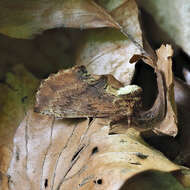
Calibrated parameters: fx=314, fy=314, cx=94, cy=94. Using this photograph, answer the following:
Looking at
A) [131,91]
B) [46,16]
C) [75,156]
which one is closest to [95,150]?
[75,156]

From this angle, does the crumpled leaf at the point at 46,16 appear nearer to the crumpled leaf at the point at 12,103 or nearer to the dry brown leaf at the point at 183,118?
the crumpled leaf at the point at 12,103

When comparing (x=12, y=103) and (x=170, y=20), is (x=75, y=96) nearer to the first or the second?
(x=12, y=103)

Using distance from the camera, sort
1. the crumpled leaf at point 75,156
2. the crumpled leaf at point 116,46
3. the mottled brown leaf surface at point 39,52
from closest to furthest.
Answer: the crumpled leaf at point 75,156 < the crumpled leaf at point 116,46 < the mottled brown leaf surface at point 39,52

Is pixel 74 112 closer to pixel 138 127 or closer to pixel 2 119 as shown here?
pixel 138 127

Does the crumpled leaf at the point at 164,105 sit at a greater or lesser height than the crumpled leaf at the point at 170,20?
lesser

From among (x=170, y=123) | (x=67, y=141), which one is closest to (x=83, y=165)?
(x=67, y=141)

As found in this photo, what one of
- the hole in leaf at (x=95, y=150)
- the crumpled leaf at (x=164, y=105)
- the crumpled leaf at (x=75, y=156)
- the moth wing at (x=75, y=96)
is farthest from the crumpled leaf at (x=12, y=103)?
the crumpled leaf at (x=164, y=105)

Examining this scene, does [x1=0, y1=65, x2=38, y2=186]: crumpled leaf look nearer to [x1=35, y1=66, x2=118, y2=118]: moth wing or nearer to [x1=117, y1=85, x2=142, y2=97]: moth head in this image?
[x1=35, y1=66, x2=118, y2=118]: moth wing
